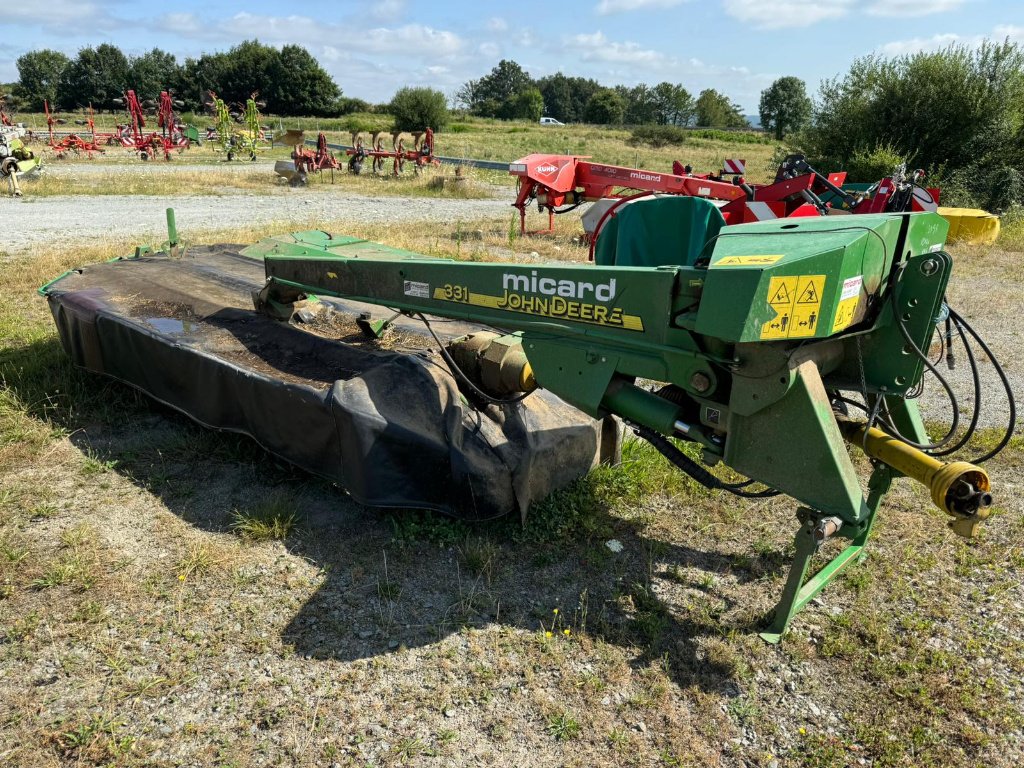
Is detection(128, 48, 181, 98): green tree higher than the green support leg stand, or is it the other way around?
detection(128, 48, 181, 98): green tree

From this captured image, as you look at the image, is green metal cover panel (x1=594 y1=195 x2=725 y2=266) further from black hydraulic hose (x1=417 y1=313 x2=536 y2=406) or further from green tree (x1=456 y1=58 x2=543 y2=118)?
green tree (x1=456 y1=58 x2=543 y2=118)

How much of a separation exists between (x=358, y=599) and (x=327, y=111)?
A: 66.2 meters

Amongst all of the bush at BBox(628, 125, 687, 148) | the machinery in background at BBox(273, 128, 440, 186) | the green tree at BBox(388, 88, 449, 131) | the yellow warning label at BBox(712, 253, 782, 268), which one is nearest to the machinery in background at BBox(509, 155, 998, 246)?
the yellow warning label at BBox(712, 253, 782, 268)

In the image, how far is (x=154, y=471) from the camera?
4422mm

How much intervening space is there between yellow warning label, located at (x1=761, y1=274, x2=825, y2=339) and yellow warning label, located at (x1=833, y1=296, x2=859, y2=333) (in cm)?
11

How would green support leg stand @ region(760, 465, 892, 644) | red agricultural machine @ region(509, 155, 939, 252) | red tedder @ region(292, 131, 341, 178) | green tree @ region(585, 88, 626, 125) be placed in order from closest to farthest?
green support leg stand @ region(760, 465, 892, 644) < red agricultural machine @ region(509, 155, 939, 252) < red tedder @ region(292, 131, 341, 178) < green tree @ region(585, 88, 626, 125)

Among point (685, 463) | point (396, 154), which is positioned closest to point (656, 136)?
point (396, 154)

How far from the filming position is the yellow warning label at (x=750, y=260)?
103 inches

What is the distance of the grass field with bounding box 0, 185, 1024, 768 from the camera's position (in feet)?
8.86

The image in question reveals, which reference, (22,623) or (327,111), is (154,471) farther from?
(327,111)

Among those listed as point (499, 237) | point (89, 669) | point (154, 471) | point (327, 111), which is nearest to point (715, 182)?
point (499, 237)

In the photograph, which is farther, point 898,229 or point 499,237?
point 499,237

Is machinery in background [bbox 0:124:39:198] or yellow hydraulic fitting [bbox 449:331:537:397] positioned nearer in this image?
yellow hydraulic fitting [bbox 449:331:537:397]

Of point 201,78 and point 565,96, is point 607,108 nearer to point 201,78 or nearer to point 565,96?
point 565,96
